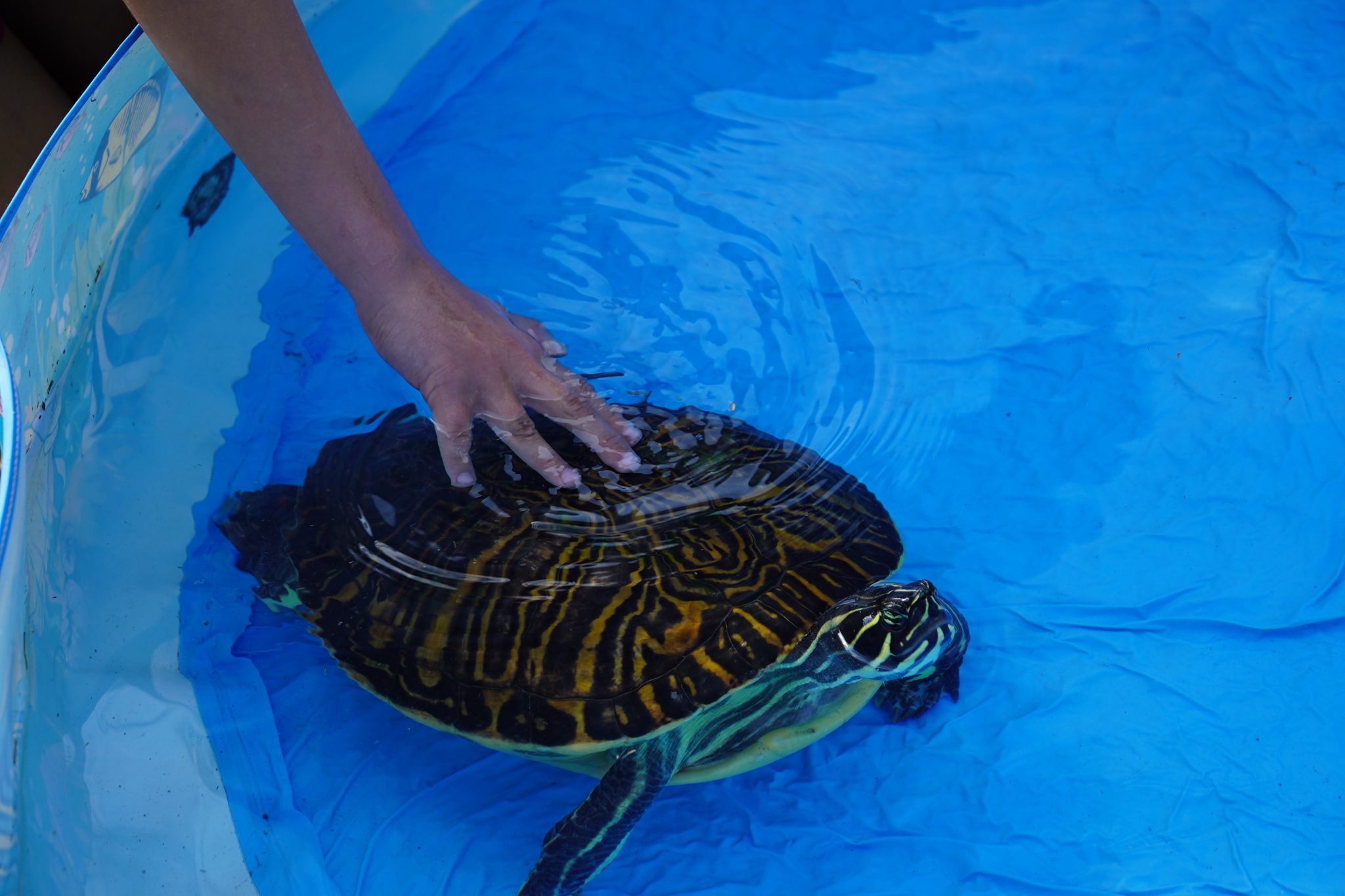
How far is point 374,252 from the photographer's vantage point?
1638 mm

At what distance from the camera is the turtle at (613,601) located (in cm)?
155

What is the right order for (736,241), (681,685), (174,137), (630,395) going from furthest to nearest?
(736,241) < (174,137) < (630,395) < (681,685)

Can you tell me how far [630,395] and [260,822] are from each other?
1249 mm

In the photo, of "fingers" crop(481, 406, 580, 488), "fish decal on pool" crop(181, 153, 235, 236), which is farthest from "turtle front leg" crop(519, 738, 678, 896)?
"fish decal on pool" crop(181, 153, 235, 236)

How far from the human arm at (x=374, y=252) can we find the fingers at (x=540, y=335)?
0.26ft

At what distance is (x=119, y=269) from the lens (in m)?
2.27

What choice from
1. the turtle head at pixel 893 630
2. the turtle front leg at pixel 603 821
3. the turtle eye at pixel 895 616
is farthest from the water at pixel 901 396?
the turtle eye at pixel 895 616

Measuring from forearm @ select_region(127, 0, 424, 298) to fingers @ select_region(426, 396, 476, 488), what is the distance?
28cm

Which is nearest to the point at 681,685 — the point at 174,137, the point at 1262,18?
the point at 174,137

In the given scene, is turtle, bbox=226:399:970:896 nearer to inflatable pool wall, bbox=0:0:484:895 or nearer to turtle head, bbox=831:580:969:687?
turtle head, bbox=831:580:969:687

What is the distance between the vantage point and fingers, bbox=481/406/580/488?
5.60ft

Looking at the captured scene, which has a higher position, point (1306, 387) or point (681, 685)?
point (681, 685)

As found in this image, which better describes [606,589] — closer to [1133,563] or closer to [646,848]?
[646,848]

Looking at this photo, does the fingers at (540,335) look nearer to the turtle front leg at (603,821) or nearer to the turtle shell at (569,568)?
the turtle shell at (569,568)
